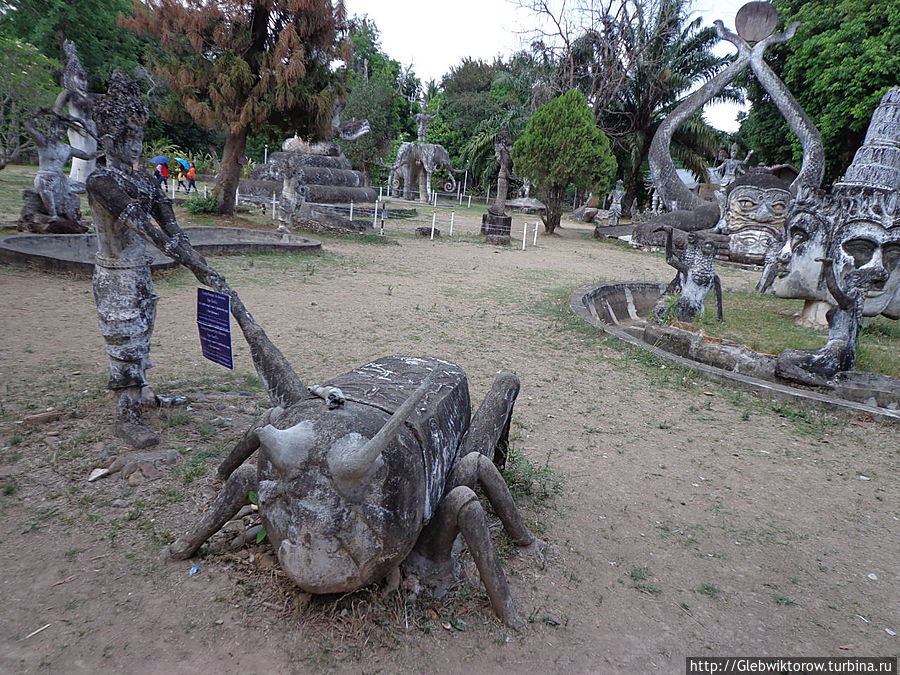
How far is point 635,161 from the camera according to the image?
27250mm

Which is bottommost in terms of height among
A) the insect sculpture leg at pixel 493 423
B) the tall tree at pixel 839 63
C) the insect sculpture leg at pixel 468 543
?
the insect sculpture leg at pixel 468 543

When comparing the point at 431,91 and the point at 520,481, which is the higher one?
the point at 431,91

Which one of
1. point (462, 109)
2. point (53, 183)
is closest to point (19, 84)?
point (53, 183)

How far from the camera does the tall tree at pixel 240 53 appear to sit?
1244 cm

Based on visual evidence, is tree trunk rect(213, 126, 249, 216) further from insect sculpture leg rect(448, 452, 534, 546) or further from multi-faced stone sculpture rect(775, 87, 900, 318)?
insect sculpture leg rect(448, 452, 534, 546)

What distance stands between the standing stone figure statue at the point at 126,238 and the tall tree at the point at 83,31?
70.5 feet

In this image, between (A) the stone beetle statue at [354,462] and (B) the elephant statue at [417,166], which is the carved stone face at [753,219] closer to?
(A) the stone beetle statue at [354,462]

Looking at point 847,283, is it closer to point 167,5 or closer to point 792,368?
point 792,368

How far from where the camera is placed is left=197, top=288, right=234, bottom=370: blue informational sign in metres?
2.98

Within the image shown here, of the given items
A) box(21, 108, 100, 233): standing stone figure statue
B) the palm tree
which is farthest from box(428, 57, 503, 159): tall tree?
box(21, 108, 100, 233): standing stone figure statue

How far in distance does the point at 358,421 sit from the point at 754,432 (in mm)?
4128

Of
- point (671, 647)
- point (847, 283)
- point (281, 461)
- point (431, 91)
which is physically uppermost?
point (431, 91)

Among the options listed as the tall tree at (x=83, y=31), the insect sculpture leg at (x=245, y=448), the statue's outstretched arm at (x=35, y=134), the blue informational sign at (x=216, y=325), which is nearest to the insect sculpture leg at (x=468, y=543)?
the insect sculpture leg at (x=245, y=448)

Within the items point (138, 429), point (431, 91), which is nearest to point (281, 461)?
point (138, 429)
